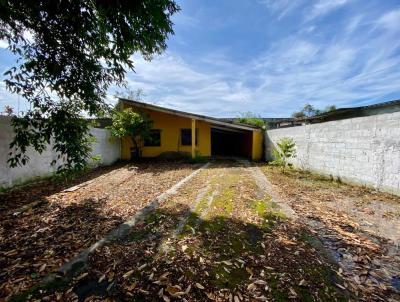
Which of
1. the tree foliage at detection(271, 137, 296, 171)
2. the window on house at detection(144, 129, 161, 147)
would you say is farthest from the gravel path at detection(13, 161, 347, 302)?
the window on house at detection(144, 129, 161, 147)

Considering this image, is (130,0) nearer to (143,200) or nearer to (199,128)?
(143,200)

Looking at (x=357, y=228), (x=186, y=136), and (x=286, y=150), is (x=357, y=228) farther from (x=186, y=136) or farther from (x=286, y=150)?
(x=186, y=136)

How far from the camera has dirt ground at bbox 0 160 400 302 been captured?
2.40 m

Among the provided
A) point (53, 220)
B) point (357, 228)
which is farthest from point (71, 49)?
point (357, 228)

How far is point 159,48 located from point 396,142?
599cm

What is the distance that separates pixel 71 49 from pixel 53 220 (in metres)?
3.14

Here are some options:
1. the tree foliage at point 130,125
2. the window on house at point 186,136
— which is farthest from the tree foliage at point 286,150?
the tree foliage at point 130,125

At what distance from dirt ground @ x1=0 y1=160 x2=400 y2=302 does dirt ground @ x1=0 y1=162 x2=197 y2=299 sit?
2cm

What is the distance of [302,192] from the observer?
20.7ft

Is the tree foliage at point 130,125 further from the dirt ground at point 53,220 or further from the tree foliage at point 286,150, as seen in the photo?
the tree foliage at point 286,150

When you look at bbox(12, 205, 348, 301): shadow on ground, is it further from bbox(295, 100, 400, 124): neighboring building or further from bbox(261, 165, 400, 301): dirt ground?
bbox(295, 100, 400, 124): neighboring building

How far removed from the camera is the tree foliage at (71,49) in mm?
3418

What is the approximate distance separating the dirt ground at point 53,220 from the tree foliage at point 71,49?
118cm

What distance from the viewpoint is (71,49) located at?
380 cm
